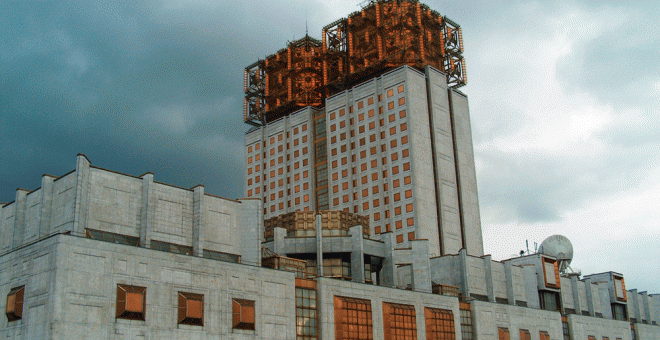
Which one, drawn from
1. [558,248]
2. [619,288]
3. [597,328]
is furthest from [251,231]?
[619,288]

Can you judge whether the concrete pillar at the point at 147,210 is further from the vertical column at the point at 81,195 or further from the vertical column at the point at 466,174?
the vertical column at the point at 466,174

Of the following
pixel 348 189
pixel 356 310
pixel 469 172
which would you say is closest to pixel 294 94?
pixel 348 189

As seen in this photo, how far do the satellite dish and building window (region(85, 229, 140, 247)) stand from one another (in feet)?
267

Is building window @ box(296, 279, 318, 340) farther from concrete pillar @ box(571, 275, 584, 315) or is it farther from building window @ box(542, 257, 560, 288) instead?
concrete pillar @ box(571, 275, 584, 315)

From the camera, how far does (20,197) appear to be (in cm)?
6488

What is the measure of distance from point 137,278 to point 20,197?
16.9m

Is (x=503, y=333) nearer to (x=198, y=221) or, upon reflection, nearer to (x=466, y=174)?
(x=198, y=221)

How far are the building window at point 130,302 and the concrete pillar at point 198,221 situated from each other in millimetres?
9967

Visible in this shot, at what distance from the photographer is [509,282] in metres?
101

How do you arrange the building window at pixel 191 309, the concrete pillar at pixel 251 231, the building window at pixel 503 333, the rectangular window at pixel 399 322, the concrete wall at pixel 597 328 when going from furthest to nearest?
1. the concrete wall at pixel 597 328
2. the building window at pixel 503 333
3. the rectangular window at pixel 399 322
4. the concrete pillar at pixel 251 231
5. the building window at pixel 191 309

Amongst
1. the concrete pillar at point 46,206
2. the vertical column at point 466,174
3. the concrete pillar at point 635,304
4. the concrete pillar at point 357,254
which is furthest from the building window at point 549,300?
the concrete pillar at point 46,206

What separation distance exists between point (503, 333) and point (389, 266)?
1707 cm

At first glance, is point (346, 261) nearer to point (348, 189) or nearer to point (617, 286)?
point (348, 189)

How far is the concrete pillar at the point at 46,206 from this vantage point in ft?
202
